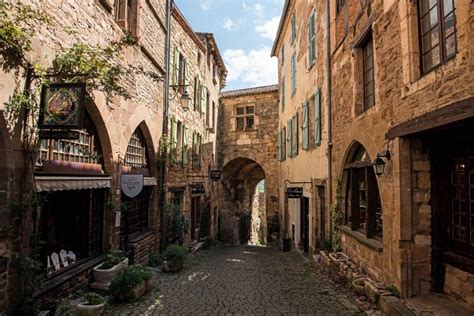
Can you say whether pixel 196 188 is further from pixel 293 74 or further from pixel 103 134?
pixel 103 134

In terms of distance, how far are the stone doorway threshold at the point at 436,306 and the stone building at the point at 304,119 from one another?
4.19m

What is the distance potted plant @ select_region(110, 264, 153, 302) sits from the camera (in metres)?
5.00

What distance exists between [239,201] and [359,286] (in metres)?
16.3

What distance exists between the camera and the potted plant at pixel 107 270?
17.6ft

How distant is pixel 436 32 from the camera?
404cm

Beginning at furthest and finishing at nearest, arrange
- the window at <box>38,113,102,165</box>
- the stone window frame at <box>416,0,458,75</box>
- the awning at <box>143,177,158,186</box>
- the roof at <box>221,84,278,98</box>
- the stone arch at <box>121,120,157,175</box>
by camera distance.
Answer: the roof at <box>221,84,278,98</box>, the stone arch at <box>121,120,157,175</box>, the awning at <box>143,177,158,186</box>, the window at <box>38,113,102,165</box>, the stone window frame at <box>416,0,458,75</box>

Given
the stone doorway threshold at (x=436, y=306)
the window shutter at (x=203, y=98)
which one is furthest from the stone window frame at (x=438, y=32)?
the window shutter at (x=203, y=98)

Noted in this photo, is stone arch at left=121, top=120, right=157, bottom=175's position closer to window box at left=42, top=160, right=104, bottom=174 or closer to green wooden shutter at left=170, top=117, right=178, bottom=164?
green wooden shutter at left=170, top=117, right=178, bottom=164

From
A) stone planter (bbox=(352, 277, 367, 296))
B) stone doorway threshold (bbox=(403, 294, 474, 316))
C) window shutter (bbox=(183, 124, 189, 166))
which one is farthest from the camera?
window shutter (bbox=(183, 124, 189, 166))

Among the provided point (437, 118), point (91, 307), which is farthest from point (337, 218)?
point (91, 307)

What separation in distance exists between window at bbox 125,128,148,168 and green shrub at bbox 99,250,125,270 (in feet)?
7.08

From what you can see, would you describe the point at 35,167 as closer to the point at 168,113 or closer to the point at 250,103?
the point at 168,113

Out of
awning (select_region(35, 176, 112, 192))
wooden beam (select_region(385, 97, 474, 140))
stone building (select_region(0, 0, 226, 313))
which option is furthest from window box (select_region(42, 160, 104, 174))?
wooden beam (select_region(385, 97, 474, 140))

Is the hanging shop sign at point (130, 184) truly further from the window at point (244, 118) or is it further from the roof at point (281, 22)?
the window at point (244, 118)
